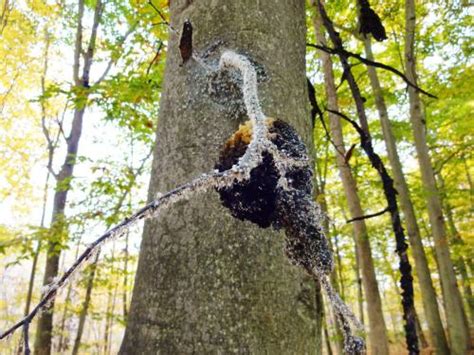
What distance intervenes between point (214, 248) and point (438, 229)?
8142 mm

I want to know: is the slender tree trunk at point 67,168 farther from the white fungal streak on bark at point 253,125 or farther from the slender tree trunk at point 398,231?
the white fungal streak on bark at point 253,125

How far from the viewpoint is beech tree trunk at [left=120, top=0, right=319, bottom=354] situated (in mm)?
478

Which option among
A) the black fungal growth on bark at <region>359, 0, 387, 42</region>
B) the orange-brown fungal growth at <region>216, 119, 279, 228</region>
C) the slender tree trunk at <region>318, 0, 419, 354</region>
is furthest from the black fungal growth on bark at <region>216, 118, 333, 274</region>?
the black fungal growth on bark at <region>359, 0, 387, 42</region>

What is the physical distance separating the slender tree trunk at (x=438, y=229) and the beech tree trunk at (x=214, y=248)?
776cm

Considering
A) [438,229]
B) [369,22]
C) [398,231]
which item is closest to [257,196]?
[398,231]

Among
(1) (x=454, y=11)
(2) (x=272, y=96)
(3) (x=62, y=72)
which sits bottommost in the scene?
(2) (x=272, y=96)

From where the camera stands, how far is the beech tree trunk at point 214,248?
478 millimetres

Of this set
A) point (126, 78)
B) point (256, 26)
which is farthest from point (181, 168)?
point (126, 78)

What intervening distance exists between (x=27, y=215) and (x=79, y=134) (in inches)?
480

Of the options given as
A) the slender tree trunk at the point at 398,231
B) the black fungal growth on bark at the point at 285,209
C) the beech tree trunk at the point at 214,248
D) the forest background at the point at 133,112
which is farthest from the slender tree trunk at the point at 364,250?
the black fungal growth on bark at the point at 285,209

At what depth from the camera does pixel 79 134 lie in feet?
30.2

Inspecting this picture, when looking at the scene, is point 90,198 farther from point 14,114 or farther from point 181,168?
point 14,114

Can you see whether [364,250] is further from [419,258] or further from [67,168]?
[67,168]

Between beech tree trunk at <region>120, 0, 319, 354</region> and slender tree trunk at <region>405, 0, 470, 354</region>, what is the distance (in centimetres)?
776
